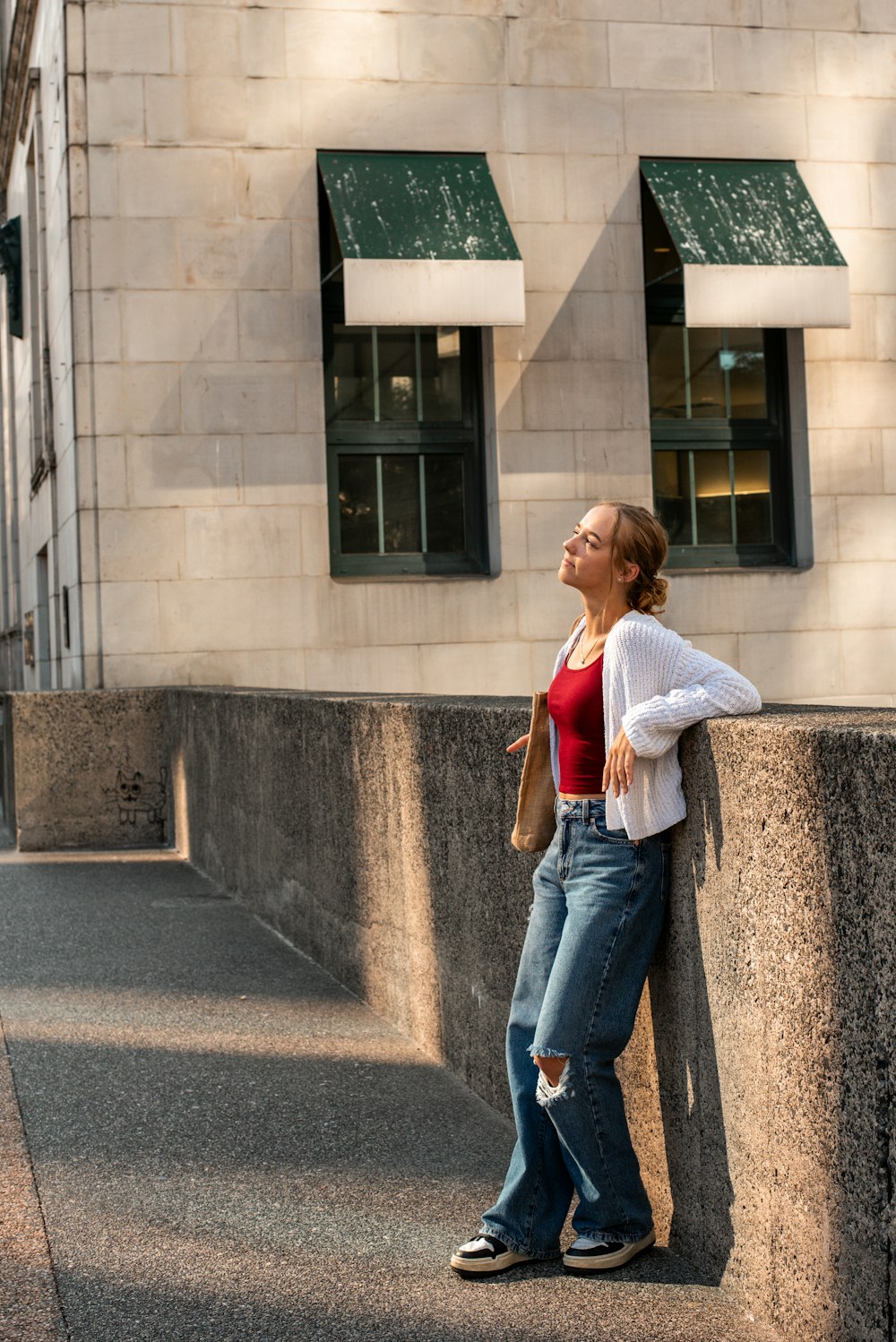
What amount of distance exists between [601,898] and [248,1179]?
5.35ft

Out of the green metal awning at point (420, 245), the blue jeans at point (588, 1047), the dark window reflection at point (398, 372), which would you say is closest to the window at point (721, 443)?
the green metal awning at point (420, 245)

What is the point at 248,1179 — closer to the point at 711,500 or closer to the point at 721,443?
the point at 711,500

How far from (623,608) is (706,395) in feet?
39.0

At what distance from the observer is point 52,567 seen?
17.2 m

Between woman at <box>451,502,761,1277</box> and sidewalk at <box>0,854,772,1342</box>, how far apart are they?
16 centimetres

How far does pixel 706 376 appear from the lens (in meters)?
15.8

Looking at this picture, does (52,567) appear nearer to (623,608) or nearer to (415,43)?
(415,43)

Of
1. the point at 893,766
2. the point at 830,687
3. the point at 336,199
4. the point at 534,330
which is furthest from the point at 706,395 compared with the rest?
the point at 893,766

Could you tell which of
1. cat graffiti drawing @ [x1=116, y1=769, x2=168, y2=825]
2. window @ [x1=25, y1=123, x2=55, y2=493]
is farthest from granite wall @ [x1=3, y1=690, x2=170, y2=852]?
window @ [x1=25, y1=123, x2=55, y2=493]

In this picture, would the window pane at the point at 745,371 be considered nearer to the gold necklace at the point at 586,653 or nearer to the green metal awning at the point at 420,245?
the green metal awning at the point at 420,245

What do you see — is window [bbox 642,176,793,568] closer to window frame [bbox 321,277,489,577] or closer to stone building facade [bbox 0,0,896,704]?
stone building facade [bbox 0,0,896,704]

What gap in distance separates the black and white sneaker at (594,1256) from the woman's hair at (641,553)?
1.60m

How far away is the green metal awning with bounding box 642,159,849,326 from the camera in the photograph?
14.2 meters

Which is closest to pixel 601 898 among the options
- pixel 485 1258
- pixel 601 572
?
pixel 601 572
